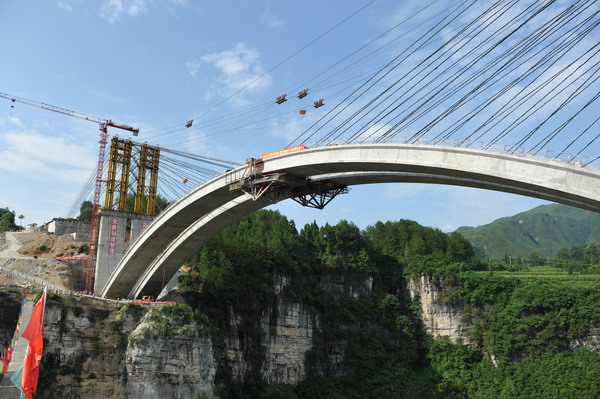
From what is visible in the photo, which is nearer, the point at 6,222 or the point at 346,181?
the point at 346,181

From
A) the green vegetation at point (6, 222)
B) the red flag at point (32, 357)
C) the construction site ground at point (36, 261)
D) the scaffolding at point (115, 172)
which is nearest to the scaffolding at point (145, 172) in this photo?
the scaffolding at point (115, 172)

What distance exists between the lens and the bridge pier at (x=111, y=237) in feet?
137

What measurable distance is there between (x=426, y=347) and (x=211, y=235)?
2957 centimetres

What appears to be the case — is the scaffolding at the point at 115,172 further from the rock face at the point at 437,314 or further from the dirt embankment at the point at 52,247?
the rock face at the point at 437,314

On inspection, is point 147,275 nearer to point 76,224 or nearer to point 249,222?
point 76,224

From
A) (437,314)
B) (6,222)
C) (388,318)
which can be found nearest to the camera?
(388,318)

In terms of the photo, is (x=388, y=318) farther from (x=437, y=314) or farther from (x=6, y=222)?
(x=6, y=222)

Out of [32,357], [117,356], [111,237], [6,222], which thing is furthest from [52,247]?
[32,357]

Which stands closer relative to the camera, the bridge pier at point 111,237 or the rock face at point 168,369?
the rock face at point 168,369

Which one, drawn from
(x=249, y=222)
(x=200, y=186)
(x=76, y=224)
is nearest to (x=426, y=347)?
(x=249, y=222)

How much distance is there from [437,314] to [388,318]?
5.37 metres

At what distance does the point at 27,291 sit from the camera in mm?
34750

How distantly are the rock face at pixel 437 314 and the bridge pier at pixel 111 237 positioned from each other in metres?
32.5

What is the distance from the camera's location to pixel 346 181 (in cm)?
3008
